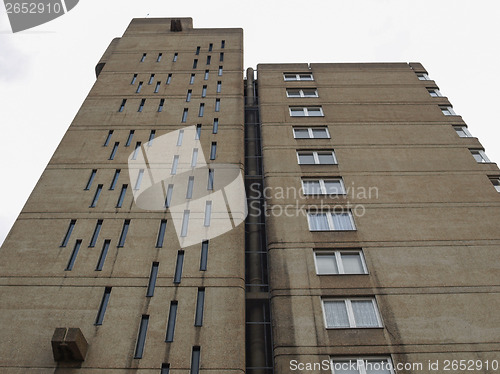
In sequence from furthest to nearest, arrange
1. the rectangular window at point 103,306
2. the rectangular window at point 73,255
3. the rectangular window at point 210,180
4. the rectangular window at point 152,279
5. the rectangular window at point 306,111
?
the rectangular window at point 306,111 < the rectangular window at point 210,180 < the rectangular window at point 73,255 < the rectangular window at point 152,279 < the rectangular window at point 103,306

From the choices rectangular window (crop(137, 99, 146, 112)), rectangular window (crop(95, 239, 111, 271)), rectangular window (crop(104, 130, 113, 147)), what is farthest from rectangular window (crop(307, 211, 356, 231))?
rectangular window (crop(137, 99, 146, 112))

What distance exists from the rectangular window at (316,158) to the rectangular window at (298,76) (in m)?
10.8

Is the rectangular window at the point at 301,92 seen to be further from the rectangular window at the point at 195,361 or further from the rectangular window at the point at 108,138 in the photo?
the rectangular window at the point at 195,361

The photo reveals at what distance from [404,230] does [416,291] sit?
402 cm

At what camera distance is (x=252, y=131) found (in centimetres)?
3359

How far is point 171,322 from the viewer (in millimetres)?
18547

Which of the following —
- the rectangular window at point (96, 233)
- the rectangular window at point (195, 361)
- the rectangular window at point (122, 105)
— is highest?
the rectangular window at point (122, 105)

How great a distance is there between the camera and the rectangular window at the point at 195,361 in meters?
17.0

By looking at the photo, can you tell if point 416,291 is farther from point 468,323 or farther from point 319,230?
point 319,230

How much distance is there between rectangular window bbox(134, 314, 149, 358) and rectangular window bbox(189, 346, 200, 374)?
7.11 feet

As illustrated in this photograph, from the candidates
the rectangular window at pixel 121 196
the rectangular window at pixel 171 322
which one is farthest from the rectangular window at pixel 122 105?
the rectangular window at pixel 171 322

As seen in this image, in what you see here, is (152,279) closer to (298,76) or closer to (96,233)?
(96,233)

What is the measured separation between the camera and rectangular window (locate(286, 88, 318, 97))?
34.6 metres

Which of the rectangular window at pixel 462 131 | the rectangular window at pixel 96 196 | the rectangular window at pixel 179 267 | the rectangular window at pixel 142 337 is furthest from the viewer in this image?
the rectangular window at pixel 462 131
